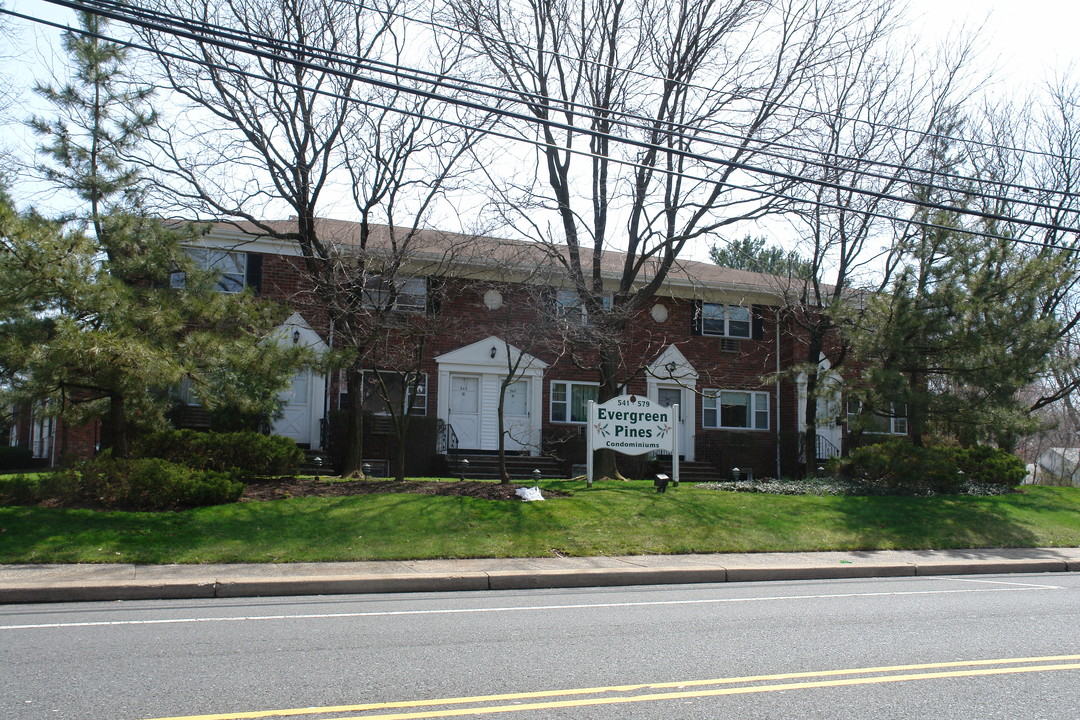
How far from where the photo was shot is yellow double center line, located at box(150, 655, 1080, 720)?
4.93m

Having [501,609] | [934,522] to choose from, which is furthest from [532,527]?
[934,522]

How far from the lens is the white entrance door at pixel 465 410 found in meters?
23.7

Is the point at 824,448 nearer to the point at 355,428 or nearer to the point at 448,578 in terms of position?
the point at 355,428

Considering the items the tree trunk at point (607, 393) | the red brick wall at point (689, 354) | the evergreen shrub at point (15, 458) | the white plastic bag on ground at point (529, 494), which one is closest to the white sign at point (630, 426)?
the tree trunk at point (607, 393)

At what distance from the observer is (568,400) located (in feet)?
82.4

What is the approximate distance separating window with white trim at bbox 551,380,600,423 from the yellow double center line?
1874 cm

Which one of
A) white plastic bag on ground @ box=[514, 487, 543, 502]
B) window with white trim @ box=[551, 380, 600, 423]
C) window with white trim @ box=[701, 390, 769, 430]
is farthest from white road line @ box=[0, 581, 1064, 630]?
window with white trim @ box=[701, 390, 769, 430]

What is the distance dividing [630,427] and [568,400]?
295 inches

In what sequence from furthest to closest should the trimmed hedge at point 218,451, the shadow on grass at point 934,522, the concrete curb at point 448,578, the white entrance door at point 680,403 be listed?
the white entrance door at point 680,403 → the trimmed hedge at point 218,451 → the shadow on grass at point 934,522 → the concrete curb at point 448,578

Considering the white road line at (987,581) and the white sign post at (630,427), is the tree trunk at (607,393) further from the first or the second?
the white road line at (987,581)

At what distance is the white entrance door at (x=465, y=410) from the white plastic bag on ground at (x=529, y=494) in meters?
8.59

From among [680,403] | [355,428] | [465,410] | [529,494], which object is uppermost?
[680,403]

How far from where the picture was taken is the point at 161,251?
44.7 feet

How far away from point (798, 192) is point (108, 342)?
1511cm
